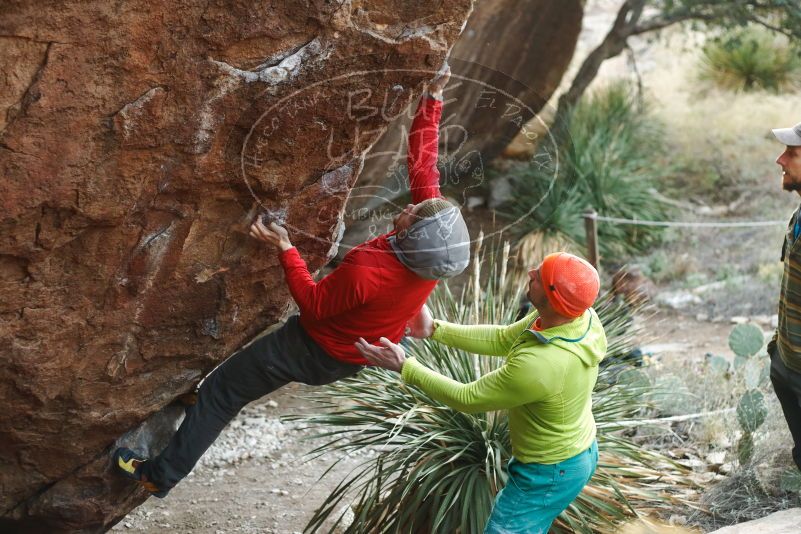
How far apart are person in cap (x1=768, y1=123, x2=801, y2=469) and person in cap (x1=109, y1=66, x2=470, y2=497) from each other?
1.31 metres

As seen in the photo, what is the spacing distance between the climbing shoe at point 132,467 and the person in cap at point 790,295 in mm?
2616

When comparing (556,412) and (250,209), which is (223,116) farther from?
(556,412)

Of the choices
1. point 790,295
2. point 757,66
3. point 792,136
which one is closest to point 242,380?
point 790,295

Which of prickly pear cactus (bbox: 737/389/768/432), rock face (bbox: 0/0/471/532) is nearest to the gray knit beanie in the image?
rock face (bbox: 0/0/471/532)

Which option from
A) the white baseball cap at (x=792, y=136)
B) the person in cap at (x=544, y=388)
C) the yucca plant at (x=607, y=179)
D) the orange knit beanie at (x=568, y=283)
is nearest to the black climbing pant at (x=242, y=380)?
the person in cap at (x=544, y=388)

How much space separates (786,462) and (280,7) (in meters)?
3.48

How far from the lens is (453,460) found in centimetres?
450

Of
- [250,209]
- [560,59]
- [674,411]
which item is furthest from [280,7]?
[560,59]

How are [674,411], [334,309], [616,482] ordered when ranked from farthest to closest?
[674,411] < [616,482] < [334,309]

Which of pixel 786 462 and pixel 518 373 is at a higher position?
pixel 518 373

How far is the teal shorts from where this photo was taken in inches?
135

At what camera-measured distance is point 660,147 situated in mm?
12258

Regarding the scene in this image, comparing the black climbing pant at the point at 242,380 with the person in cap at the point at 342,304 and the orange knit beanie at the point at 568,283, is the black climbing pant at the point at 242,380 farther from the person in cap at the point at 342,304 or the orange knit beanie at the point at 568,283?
the orange knit beanie at the point at 568,283

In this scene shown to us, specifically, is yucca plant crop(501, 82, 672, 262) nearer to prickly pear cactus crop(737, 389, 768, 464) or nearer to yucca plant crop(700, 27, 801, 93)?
yucca plant crop(700, 27, 801, 93)
